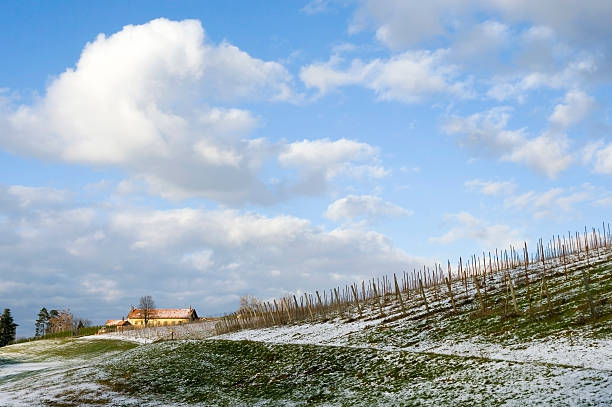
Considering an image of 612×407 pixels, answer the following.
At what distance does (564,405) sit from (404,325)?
837 inches

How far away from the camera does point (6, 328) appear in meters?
118

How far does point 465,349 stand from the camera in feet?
86.3

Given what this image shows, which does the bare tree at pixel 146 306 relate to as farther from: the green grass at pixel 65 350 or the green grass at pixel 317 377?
the green grass at pixel 317 377

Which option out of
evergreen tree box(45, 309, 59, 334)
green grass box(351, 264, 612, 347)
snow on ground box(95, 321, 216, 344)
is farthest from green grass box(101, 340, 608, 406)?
evergreen tree box(45, 309, 59, 334)

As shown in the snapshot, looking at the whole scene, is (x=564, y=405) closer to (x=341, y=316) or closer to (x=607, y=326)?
(x=607, y=326)

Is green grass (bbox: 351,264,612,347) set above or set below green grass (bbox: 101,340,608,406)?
above

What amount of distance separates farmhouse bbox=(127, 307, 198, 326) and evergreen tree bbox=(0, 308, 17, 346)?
2891 cm

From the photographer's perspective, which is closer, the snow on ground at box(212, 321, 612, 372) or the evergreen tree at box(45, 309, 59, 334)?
the snow on ground at box(212, 321, 612, 372)

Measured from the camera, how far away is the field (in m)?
19.5

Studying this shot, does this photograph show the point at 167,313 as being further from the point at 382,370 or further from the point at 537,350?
the point at 537,350

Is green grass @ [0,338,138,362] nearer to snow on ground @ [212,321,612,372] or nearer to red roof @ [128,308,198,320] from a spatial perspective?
snow on ground @ [212,321,612,372]

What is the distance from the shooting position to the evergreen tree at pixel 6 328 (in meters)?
116

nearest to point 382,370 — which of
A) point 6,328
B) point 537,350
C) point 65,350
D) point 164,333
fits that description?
point 537,350

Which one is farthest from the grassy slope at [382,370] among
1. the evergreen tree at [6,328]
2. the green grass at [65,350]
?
the evergreen tree at [6,328]
